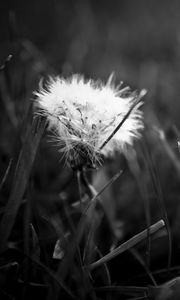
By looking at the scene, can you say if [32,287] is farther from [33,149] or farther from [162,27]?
[162,27]

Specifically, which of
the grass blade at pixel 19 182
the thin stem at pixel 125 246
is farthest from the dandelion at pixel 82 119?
the thin stem at pixel 125 246

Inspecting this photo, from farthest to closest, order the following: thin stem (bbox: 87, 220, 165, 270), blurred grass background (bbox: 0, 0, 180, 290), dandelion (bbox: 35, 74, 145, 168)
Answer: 1. blurred grass background (bbox: 0, 0, 180, 290)
2. dandelion (bbox: 35, 74, 145, 168)
3. thin stem (bbox: 87, 220, 165, 270)

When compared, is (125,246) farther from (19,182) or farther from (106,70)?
(106,70)

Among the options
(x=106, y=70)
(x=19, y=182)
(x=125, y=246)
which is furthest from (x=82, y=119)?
(x=106, y=70)

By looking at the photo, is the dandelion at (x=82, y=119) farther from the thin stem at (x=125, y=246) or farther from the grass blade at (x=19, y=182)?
the thin stem at (x=125, y=246)

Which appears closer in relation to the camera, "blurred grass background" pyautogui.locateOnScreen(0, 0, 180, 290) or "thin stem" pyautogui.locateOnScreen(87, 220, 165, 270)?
"thin stem" pyautogui.locateOnScreen(87, 220, 165, 270)

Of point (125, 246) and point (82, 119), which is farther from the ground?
point (82, 119)

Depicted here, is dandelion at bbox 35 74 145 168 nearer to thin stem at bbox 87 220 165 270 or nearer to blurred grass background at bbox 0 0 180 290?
blurred grass background at bbox 0 0 180 290

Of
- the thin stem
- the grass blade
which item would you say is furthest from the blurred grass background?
the thin stem
